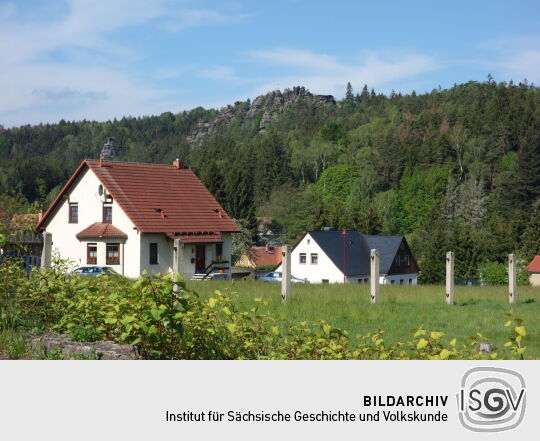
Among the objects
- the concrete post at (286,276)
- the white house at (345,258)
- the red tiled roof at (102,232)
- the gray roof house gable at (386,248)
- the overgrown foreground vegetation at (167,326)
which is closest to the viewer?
the overgrown foreground vegetation at (167,326)

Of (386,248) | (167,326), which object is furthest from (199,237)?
(167,326)

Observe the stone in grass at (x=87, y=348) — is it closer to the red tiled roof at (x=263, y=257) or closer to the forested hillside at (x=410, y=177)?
the forested hillside at (x=410, y=177)

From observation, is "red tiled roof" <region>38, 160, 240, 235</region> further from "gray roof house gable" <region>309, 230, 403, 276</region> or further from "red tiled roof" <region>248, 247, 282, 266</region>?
"red tiled roof" <region>248, 247, 282, 266</region>

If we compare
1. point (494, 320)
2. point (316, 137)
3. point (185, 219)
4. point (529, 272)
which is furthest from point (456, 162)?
point (494, 320)

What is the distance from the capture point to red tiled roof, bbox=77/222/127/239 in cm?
4634

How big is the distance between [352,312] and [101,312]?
7462 mm

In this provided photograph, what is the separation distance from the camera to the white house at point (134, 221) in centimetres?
4625

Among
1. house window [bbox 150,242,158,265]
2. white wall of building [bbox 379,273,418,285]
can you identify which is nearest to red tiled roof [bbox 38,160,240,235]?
house window [bbox 150,242,158,265]

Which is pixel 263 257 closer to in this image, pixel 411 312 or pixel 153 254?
pixel 153 254

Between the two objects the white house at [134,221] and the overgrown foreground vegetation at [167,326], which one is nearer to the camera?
the overgrown foreground vegetation at [167,326]

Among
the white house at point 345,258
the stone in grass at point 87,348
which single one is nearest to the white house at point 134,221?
the white house at point 345,258

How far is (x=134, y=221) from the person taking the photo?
149ft

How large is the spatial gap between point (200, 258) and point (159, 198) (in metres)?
4.93
